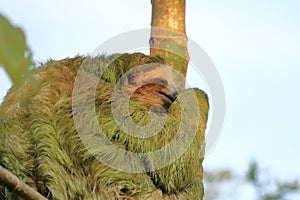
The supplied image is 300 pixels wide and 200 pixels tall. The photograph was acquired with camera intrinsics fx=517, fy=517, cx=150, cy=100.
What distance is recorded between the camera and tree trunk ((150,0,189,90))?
3105 millimetres

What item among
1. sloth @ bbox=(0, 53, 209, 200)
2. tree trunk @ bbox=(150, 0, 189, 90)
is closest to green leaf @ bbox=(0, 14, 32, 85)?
sloth @ bbox=(0, 53, 209, 200)

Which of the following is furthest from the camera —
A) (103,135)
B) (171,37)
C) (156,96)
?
(156,96)

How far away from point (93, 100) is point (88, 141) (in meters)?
0.30

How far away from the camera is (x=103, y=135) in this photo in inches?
108

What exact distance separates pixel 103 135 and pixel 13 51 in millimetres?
2331

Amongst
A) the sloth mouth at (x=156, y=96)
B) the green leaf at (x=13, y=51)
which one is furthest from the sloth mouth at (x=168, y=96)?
the green leaf at (x=13, y=51)

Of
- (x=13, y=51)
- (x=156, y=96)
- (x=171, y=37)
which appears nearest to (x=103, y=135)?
(x=156, y=96)

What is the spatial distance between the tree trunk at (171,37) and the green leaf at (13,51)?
105 inches

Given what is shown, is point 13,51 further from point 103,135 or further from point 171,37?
point 171,37

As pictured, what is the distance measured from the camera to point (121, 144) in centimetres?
275

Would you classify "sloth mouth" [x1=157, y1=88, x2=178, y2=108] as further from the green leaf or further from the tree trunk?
the green leaf

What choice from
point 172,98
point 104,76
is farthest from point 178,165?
point 104,76

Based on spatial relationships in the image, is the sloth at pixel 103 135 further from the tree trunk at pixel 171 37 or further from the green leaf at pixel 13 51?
the green leaf at pixel 13 51

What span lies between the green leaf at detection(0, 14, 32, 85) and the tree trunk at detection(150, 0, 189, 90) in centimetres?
266
